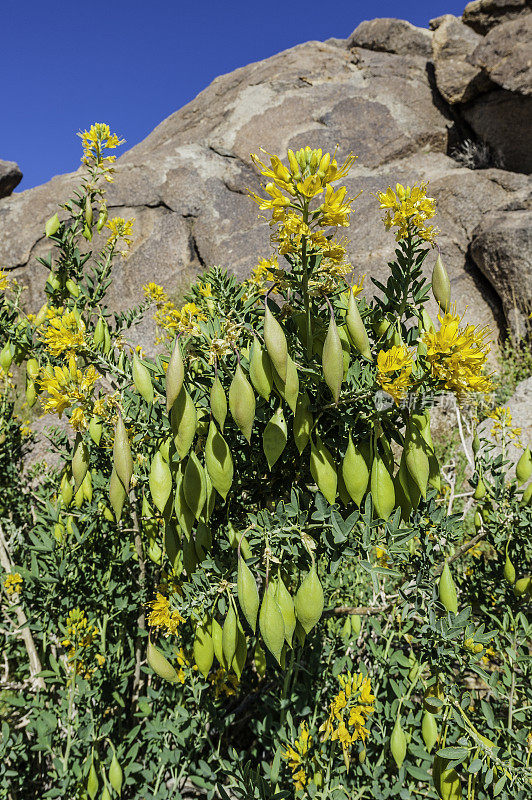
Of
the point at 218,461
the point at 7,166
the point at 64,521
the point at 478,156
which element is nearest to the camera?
the point at 218,461

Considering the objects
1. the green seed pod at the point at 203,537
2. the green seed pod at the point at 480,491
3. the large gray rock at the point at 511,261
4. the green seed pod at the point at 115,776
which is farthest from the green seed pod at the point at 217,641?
the large gray rock at the point at 511,261

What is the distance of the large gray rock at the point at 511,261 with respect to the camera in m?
4.70

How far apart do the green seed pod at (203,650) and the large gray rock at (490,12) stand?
8074mm

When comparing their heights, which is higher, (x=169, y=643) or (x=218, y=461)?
(x=218, y=461)

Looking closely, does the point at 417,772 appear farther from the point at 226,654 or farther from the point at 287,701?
the point at 226,654

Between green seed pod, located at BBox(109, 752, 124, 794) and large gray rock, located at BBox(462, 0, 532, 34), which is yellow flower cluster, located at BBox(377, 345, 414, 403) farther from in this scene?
large gray rock, located at BBox(462, 0, 532, 34)

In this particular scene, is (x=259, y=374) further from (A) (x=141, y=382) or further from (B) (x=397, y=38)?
(B) (x=397, y=38)

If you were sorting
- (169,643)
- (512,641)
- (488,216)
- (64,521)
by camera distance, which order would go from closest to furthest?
(512,641)
(169,643)
(64,521)
(488,216)

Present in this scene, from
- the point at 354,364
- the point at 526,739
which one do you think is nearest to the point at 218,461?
the point at 354,364

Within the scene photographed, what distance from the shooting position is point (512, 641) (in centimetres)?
126

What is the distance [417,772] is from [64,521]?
118 centimetres

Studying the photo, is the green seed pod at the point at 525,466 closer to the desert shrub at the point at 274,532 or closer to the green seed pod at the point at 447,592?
the desert shrub at the point at 274,532

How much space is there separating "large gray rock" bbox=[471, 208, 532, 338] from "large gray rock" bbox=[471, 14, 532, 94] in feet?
6.28

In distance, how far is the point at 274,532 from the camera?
77 cm
